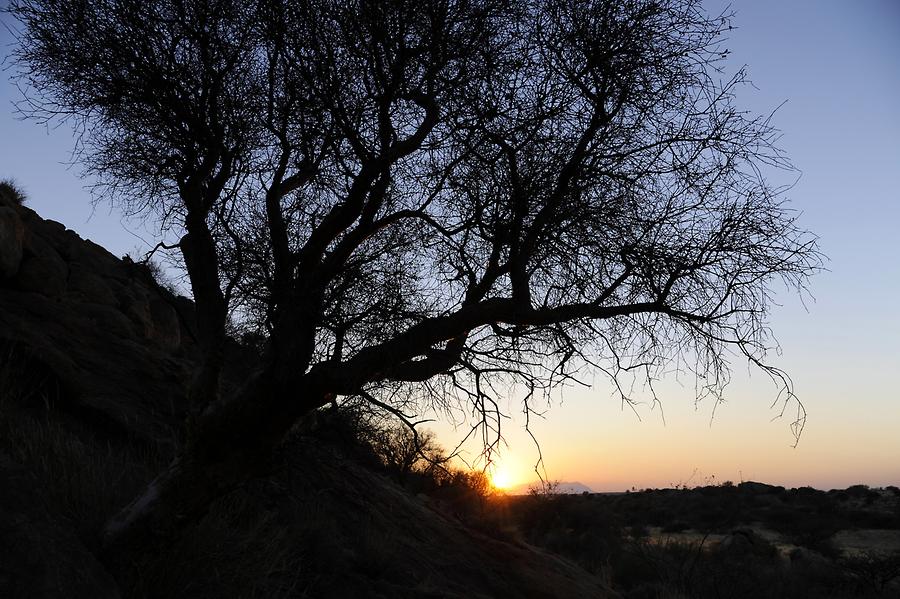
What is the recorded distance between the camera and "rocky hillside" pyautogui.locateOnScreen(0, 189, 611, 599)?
3.57 metres

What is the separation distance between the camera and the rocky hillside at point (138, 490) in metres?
3.57

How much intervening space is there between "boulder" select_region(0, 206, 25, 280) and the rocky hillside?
0.03 metres

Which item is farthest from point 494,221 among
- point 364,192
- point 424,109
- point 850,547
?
point 850,547

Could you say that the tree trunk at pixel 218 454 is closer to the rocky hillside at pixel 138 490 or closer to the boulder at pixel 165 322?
the rocky hillside at pixel 138 490

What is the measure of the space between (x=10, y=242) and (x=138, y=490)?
6.76 m

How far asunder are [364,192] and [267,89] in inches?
93.5

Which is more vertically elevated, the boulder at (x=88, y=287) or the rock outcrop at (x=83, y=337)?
the boulder at (x=88, y=287)

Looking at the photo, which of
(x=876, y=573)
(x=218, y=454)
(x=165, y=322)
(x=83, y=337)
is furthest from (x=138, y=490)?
(x=876, y=573)

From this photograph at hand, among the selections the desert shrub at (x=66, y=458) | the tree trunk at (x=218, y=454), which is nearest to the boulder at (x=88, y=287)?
the desert shrub at (x=66, y=458)

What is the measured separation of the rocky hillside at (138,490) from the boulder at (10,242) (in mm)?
33

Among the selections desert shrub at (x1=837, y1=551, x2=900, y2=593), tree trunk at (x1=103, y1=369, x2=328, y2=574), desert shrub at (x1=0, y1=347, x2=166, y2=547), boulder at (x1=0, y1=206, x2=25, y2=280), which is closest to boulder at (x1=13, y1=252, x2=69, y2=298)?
boulder at (x1=0, y1=206, x2=25, y2=280)

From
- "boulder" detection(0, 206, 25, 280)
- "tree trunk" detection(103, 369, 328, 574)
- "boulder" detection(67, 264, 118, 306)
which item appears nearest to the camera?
"tree trunk" detection(103, 369, 328, 574)

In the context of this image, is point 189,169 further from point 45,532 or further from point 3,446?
point 45,532

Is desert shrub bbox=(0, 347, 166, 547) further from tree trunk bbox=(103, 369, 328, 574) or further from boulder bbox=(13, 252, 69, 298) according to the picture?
boulder bbox=(13, 252, 69, 298)
